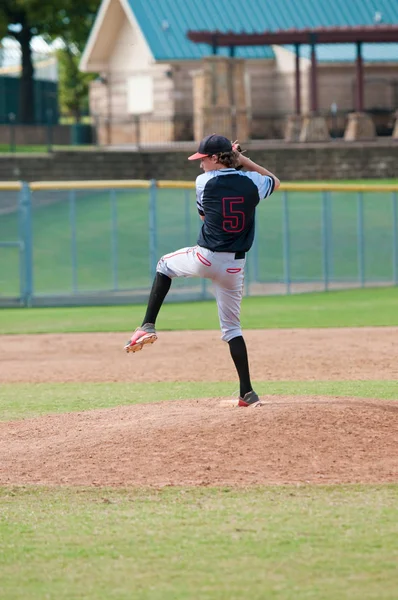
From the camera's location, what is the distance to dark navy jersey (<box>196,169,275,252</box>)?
7742mm

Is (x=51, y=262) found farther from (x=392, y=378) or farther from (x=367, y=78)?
(x=367, y=78)

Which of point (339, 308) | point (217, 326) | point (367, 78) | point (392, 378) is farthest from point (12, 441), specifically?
point (367, 78)

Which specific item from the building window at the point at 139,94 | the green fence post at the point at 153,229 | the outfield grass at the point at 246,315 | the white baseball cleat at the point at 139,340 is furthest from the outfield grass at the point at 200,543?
the building window at the point at 139,94

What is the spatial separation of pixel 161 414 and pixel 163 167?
74.1ft

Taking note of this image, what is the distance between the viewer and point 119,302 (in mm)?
21531

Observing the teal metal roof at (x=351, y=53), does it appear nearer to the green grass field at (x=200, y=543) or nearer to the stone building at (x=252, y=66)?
the stone building at (x=252, y=66)

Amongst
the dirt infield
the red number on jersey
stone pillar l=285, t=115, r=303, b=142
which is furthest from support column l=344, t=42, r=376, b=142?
the red number on jersey

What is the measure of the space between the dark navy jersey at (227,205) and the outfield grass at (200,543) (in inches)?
77.5

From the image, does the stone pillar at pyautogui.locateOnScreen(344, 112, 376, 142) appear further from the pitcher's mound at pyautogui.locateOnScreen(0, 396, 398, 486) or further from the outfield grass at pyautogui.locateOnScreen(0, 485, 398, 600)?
the outfield grass at pyautogui.locateOnScreen(0, 485, 398, 600)

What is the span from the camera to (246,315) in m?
18.9

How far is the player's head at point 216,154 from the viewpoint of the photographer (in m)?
7.75

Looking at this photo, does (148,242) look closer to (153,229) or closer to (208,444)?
(153,229)

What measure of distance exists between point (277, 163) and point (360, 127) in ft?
12.3

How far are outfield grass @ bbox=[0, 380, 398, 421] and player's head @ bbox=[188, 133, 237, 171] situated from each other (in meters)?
2.70
